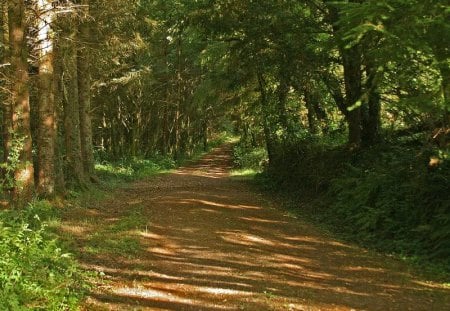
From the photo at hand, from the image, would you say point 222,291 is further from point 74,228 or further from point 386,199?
point 386,199

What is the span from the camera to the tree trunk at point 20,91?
10500 millimetres

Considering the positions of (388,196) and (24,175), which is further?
(388,196)

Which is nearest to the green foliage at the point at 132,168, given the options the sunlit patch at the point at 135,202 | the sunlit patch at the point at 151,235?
the sunlit patch at the point at 135,202

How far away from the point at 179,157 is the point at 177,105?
19.0 ft

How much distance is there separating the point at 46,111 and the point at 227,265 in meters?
6.71

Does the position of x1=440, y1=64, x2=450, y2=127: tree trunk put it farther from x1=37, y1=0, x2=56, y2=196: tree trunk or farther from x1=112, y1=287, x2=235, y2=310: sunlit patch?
x1=37, y1=0, x2=56, y2=196: tree trunk

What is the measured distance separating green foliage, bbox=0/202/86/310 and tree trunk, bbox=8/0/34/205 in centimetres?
337

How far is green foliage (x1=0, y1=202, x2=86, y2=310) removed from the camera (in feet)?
18.1

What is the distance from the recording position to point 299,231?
12.4 meters

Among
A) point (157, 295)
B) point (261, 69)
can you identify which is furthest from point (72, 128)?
point (157, 295)

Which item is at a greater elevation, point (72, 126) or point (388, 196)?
point (72, 126)

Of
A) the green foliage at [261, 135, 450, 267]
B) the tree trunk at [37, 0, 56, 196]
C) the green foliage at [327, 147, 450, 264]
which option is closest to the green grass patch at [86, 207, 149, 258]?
the tree trunk at [37, 0, 56, 196]

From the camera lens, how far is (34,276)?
6074mm

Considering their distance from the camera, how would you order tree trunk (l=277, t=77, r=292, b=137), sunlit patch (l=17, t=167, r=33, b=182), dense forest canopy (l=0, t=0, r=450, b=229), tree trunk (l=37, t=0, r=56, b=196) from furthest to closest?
tree trunk (l=277, t=77, r=292, b=137) → tree trunk (l=37, t=0, r=56, b=196) → sunlit patch (l=17, t=167, r=33, b=182) → dense forest canopy (l=0, t=0, r=450, b=229)
